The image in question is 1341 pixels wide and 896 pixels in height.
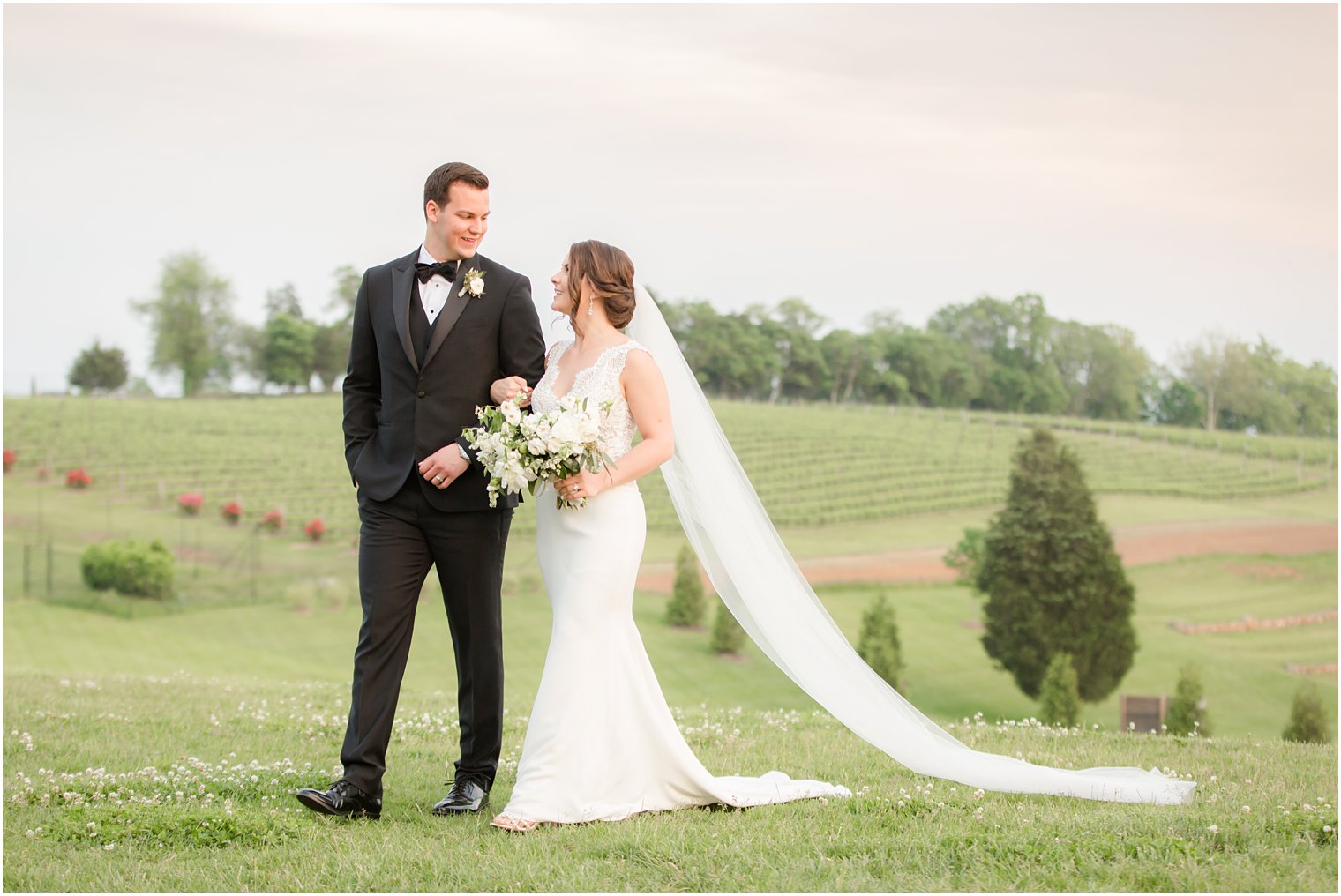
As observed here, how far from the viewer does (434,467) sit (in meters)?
5.01

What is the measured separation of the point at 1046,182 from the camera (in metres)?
65.8

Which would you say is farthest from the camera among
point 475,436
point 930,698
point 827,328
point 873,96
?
point 827,328

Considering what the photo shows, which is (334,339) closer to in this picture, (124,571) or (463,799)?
(124,571)

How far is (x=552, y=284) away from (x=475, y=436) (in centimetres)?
82

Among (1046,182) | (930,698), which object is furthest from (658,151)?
(930,698)

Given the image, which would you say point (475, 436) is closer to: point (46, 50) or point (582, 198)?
point (582, 198)

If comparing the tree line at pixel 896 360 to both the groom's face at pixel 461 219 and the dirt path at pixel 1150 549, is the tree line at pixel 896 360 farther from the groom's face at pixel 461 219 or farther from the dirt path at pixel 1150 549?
the groom's face at pixel 461 219

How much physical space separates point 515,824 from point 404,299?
7.31 ft

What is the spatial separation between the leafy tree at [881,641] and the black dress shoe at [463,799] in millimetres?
29805

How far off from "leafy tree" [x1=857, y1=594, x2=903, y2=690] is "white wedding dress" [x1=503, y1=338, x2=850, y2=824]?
29884 millimetres

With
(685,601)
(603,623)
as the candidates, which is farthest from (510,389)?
(685,601)

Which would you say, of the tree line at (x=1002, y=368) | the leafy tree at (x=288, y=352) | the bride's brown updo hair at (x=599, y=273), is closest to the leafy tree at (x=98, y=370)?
the leafy tree at (x=288, y=352)

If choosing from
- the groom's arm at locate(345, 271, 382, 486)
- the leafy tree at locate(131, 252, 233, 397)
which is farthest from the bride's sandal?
the leafy tree at locate(131, 252, 233, 397)

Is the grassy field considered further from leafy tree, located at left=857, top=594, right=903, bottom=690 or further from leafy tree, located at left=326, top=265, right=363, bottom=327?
leafy tree, located at left=326, top=265, right=363, bottom=327
